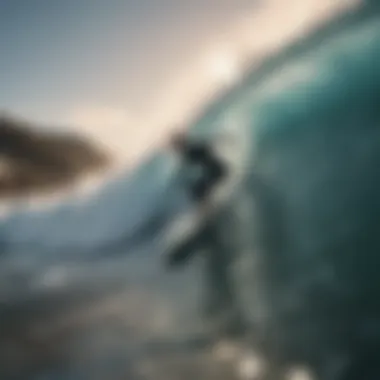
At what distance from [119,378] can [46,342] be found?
155 millimetres

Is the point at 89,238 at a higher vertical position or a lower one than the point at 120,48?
lower

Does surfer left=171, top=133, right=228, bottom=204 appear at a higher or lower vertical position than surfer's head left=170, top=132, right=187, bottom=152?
lower

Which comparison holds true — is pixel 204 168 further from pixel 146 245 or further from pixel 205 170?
pixel 146 245

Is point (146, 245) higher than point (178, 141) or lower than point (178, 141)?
lower

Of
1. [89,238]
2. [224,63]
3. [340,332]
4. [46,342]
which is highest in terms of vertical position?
[224,63]

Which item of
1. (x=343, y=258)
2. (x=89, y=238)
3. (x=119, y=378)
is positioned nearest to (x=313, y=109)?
(x=343, y=258)

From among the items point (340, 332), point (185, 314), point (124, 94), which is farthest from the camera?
point (124, 94)

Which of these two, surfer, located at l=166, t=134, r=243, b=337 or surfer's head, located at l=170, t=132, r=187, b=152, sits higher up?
surfer's head, located at l=170, t=132, r=187, b=152

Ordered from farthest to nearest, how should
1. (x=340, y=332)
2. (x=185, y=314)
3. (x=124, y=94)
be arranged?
(x=124, y=94), (x=185, y=314), (x=340, y=332)

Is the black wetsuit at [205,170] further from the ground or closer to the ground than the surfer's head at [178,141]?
closer to the ground

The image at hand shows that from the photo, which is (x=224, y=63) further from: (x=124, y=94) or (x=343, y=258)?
(x=343, y=258)

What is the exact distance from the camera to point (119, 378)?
128 cm

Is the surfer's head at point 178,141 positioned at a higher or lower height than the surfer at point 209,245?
higher

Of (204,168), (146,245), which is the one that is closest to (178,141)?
(204,168)
